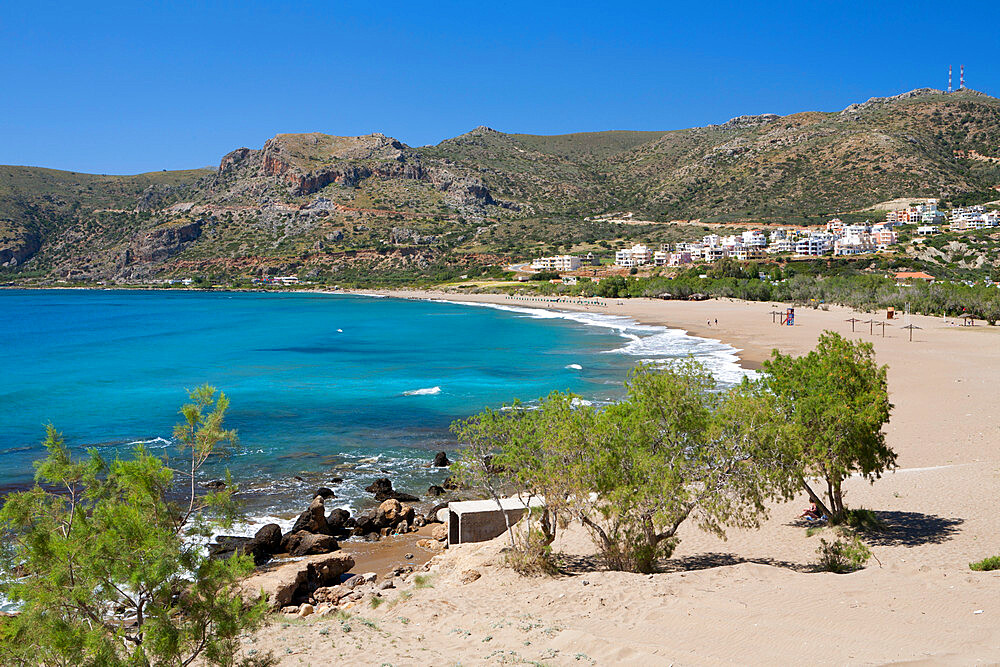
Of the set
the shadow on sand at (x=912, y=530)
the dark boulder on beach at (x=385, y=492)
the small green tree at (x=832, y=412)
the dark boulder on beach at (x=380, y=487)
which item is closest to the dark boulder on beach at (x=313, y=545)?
the dark boulder on beach at (x=385, y=492)

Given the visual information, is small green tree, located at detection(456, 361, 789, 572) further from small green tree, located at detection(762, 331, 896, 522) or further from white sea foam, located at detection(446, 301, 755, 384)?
white sea foam, located at detection(446, 301, 755, 384)

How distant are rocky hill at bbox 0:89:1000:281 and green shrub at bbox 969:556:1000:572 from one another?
424 feet

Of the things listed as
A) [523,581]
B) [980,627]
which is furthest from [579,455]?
[980,627]

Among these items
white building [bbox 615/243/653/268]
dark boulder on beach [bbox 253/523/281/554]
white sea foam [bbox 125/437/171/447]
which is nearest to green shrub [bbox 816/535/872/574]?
dark boulder on beach [bbox 253/523/281/554]

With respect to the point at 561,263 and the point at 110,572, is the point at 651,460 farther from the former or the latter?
the point at 561,263

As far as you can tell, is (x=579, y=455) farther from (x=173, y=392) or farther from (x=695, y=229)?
(x=695, y=229)

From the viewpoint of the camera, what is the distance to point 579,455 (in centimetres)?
1096

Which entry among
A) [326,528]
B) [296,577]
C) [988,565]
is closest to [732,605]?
[988,565]

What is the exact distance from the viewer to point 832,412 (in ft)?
38.0

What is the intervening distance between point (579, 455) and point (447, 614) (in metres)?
3.10

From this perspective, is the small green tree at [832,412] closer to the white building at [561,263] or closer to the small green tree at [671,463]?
the small green tree at [671,463]

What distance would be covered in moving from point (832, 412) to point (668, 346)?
3560 cm

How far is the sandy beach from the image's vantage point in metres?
7.88

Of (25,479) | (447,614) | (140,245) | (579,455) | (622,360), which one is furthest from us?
(140,245)
